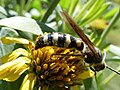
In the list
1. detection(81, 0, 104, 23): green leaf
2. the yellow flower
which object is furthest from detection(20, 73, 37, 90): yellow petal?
detection(81, 0, 104, 23): green leaf

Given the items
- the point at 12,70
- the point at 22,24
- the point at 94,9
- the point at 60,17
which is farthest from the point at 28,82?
the point at 94,9

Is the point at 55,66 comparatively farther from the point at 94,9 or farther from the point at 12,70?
the point at 94,9

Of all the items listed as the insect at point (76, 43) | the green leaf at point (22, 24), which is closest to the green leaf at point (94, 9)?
the insect at point (76, 43)

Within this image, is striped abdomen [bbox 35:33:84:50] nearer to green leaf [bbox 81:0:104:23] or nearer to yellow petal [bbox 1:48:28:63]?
yellow petal [bbox 1:48:28:63]

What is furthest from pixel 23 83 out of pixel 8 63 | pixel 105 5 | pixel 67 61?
pixel 105 5

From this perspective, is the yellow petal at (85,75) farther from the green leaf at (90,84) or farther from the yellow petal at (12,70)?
the yellow petal at (12,70)

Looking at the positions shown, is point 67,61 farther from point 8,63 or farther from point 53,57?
point 8,63

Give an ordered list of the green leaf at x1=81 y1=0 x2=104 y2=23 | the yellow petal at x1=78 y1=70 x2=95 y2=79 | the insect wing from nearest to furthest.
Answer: the insect wing → the yellow petal at x1=78 y1=70 x2=95 y2=79 → the green leaf at x1=81 y1=0 x2=104 y2=23
